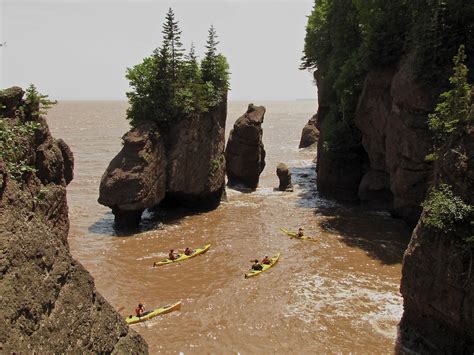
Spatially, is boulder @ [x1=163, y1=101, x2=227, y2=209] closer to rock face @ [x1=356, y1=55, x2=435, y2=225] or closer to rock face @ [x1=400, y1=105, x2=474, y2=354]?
rock face @ [x1=356, y1=55, x2=435, y2=225]

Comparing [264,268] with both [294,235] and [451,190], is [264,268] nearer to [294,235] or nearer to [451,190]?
[294,235]

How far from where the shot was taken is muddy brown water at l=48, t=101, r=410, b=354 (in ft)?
53.7

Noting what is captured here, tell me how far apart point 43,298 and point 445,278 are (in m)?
11.8

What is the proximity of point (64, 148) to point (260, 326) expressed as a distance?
1004 centimetres

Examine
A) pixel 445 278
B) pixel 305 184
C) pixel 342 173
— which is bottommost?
pixel 305 184

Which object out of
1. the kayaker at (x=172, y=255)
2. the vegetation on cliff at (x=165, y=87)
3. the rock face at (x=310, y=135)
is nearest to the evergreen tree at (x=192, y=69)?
the vegetation on cliff at (x=165, y=87)

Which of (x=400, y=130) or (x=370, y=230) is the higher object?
(x=400, y=130)

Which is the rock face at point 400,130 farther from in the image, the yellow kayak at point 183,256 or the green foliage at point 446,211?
the yellow kayak at point 183,256

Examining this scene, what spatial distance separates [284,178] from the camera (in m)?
40.7

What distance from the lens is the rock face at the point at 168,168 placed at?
27484 millimetres

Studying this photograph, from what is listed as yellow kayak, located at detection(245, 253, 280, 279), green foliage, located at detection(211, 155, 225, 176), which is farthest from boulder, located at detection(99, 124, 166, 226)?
yellow kayak, located at detection(245, 253, 280, 279)

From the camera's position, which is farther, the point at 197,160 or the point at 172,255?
the point at 197,160

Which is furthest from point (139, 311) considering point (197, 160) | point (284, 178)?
point (284, 178)

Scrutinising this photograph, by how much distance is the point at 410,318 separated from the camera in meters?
15.2
